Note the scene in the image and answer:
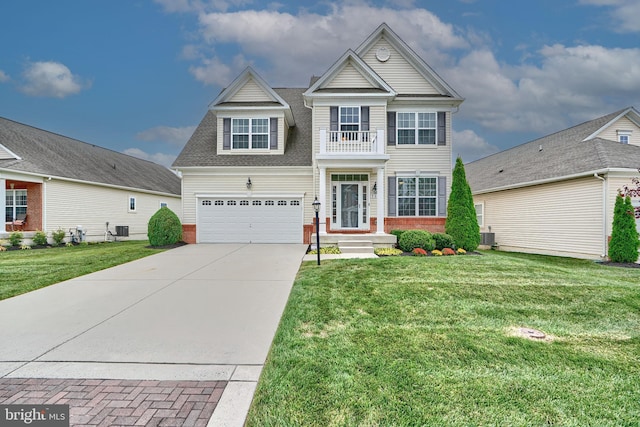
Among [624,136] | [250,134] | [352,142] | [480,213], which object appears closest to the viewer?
[352,142]

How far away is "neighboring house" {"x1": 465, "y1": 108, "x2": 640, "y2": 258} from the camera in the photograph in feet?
39.5

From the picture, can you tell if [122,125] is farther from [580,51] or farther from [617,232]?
[580,51]

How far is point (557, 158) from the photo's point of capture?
15.1 meters

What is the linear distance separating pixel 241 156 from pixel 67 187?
427 inches

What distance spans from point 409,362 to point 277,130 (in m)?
→ 13.4

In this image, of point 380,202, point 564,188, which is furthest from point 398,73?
point 564,188

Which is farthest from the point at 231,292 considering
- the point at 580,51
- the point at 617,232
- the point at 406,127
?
the point at 580,51

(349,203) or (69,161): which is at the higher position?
(69,161)

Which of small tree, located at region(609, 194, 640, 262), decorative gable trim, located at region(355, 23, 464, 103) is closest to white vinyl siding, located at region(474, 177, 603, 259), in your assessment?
small tree, located at region(609, 194, 640, 262)

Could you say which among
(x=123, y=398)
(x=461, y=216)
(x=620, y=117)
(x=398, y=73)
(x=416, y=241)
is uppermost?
(x=398, y=73)

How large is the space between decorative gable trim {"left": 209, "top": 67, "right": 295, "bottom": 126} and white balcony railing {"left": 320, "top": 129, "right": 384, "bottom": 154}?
2.91 metres

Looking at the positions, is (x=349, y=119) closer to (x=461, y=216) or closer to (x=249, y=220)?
(x=461, y=216)

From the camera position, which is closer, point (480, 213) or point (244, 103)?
point (244, 103)

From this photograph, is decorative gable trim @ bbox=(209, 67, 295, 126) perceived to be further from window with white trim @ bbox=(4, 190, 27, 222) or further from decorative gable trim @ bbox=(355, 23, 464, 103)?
window with white trim @ bbox=(4, 190, 27, 222)
